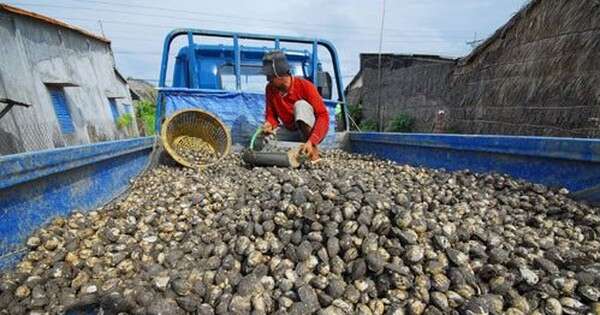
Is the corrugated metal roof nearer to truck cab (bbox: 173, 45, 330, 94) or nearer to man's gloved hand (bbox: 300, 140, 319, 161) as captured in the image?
truck cab (bbox: 173, 45, 330, 94)

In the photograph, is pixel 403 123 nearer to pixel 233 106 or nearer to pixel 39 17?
pixel 233 106

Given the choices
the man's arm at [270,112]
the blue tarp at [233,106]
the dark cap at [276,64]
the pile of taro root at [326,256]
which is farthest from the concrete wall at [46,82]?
the pile of taro root at [326,256]

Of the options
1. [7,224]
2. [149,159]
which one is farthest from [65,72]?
[7,224]

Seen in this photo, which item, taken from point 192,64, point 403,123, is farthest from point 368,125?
point 192,64

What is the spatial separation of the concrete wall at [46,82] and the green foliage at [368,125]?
8.89 meters

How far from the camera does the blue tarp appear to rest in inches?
169

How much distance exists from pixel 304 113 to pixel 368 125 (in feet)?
31.4

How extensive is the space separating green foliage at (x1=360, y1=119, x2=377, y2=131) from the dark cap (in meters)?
9.12

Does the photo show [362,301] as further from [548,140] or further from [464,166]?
[464,166]

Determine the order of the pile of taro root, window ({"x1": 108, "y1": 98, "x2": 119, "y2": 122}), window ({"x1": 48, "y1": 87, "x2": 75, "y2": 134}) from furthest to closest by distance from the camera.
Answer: window ({"x1": 108, "y1": 98, "x2": 119, "y2": 122}) < window ({"x1": 48, "y1": 87, "x2": 75, "y2": 134}) < the pile of taro root

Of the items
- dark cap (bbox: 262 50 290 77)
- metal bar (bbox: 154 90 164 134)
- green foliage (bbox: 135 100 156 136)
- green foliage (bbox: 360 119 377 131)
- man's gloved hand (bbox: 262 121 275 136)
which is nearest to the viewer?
dark cap (bbox: 262 50 290 77)

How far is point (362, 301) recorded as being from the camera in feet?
4.33

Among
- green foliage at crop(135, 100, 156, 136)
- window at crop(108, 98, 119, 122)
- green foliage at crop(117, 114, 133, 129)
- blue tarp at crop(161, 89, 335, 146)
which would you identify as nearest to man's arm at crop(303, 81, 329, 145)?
blue tarp at crop(161, 89, 335, 146)

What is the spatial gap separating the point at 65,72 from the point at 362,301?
958cm
